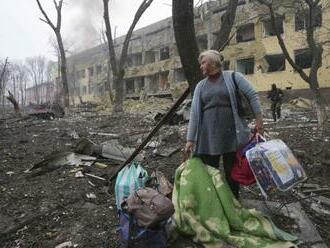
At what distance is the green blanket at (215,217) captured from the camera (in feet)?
12.2

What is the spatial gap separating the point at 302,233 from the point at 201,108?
5.27 ft

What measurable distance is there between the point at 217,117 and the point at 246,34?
105ft

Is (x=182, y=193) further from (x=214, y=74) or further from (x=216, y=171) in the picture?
(x=214, y=74)

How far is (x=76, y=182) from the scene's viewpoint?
6301 millimetres

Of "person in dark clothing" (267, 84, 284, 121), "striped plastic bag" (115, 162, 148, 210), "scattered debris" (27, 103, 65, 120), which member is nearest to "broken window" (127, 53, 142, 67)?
"scattered debris" (27, 103, 65, 120)

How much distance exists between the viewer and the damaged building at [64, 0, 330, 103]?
98.7 ft

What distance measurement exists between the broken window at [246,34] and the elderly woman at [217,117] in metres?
31.1

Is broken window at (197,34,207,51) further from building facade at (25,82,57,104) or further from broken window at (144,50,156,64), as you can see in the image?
building facade at (25,82,57,104)

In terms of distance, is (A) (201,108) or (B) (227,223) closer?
(B) (227,223)

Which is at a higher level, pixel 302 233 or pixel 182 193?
pixel 182 193

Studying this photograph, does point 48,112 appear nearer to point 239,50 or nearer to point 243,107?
point 239,50

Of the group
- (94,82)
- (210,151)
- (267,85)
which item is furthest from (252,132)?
(94,82)

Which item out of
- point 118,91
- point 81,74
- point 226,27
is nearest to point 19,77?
point 81,74

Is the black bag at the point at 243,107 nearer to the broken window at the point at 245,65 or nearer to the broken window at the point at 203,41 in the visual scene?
the broken window at the point at 245,65
